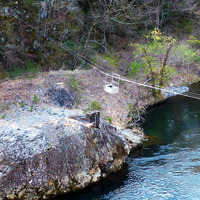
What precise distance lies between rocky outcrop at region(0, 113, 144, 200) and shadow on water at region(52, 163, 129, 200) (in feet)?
0.58

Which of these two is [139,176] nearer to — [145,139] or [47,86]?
[145,139]

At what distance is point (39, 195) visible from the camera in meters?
6.84

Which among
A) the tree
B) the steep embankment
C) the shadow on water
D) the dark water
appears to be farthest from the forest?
the shadow on water

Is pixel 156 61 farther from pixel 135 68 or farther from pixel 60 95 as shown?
pixel 60 95

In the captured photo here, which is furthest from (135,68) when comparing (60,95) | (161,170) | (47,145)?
(47,145)

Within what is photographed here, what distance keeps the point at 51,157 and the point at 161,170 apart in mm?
3886

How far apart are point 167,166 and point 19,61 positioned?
405 inches

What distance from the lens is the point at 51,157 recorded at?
7168 mm

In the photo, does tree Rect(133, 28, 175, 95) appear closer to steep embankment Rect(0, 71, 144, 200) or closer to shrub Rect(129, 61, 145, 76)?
shrub Rect(129, 61, 145, 76)

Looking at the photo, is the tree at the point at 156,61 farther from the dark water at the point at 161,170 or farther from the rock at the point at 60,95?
the rock at the point at 60,95

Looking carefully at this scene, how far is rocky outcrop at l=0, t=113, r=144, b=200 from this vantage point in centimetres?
677

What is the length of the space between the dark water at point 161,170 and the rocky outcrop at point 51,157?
1.71 feet

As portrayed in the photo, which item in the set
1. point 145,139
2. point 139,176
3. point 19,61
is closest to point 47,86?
point 19,61

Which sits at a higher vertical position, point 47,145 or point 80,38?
point 80,38
